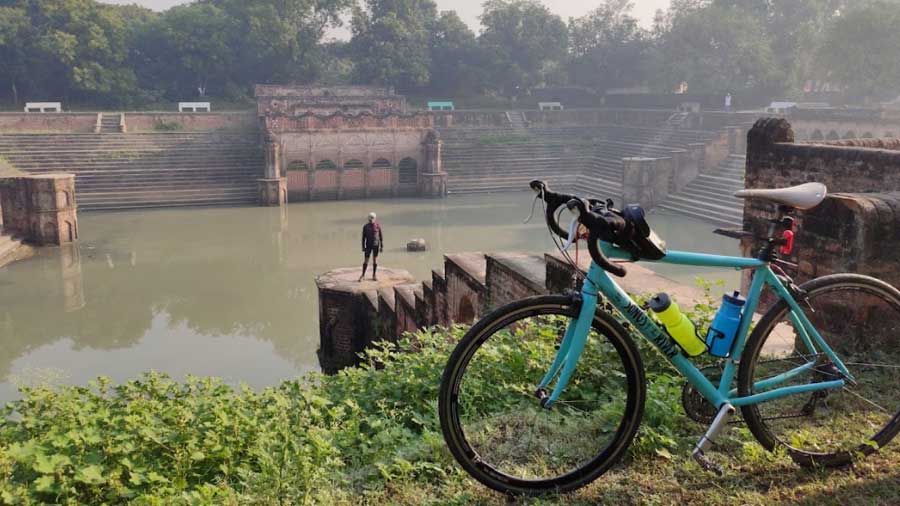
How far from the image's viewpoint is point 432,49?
4097 centimetres

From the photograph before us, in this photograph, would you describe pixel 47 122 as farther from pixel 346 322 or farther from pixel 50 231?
pixel 346 322

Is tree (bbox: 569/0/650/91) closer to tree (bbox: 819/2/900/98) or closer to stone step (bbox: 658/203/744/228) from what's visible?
tree (bbox: 819/2/900/98)

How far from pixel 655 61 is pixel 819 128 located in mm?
13158

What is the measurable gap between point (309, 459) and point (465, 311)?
5.47 metres

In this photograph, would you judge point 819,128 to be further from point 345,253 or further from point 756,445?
point 756,445

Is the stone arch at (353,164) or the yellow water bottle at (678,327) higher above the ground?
the yellow water bottle at (678,327)

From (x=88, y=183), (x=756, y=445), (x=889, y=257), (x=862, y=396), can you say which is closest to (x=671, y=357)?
(x=756, y=445)

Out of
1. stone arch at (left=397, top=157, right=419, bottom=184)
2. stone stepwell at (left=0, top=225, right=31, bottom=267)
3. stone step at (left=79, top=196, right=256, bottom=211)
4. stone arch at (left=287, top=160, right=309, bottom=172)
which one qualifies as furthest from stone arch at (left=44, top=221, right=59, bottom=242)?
stone arch at (left=397, top=157, right=419, bottom=184)

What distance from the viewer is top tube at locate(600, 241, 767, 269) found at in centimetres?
235

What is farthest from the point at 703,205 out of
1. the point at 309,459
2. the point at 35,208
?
the point at 309,459

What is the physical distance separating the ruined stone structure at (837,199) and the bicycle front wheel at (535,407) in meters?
1.46

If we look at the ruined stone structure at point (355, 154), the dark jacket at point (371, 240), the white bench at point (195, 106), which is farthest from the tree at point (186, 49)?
the dark jacket at point (371, 240)

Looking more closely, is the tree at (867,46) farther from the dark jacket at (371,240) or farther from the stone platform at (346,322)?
the stone platform at (346,322)

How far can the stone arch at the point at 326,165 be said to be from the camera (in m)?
26.0
